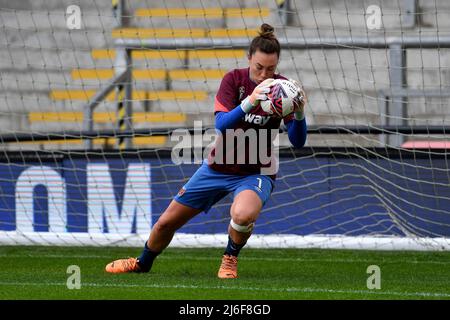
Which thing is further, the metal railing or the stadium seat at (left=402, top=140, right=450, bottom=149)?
the metal railing

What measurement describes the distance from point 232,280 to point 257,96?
1.36 meters

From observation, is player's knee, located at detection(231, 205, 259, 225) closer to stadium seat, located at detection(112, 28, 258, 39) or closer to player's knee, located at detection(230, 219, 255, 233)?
player's knee, located at detection(230, 219, 255, 233)

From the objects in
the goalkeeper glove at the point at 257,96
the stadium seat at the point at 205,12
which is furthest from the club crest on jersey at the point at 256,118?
the stadium seat at the point at 205,12

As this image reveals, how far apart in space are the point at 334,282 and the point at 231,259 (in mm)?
784

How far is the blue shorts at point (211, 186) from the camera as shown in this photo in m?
7.58

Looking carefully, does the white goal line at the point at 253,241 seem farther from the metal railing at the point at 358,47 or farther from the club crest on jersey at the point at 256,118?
the club crest on jersey at the point at 256,118

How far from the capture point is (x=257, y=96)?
704 cm

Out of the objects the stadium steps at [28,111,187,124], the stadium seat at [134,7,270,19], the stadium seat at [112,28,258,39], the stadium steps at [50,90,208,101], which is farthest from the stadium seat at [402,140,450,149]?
the stadium steps at [28,111,187,124]

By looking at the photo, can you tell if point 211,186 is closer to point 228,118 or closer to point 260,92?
point 228,118

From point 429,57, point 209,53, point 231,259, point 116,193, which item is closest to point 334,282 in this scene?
point 231,259

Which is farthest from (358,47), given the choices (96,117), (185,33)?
(96,117)

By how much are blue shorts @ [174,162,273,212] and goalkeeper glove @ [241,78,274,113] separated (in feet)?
2.21

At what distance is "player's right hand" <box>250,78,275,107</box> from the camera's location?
7.04 meters
